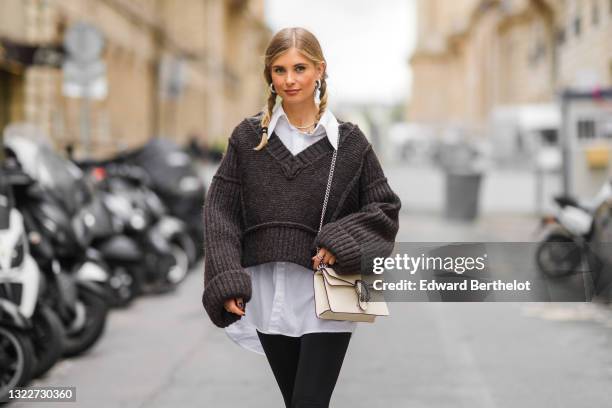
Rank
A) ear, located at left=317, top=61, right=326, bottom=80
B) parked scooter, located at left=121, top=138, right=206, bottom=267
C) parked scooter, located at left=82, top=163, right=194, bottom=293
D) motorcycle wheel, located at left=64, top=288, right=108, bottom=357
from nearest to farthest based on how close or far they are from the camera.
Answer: ear, located at left=317, top=61, right=326, bottom=80 < motorcycle wheel, located at left=64, top=288, right=108, bottom=357 < parked scooter, located at left=82, top=163, right=194, bottom=293 < parked scooter, located at left=121, top=138, right=206, bottom=267

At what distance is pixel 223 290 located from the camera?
10.1ft

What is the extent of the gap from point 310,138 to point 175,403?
9.14 ft

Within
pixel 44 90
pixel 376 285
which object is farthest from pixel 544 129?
pixel 376 285

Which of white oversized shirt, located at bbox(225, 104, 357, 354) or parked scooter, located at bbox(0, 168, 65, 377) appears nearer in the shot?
white oversized shirt, located at bbox(225, 104, 357, 354)

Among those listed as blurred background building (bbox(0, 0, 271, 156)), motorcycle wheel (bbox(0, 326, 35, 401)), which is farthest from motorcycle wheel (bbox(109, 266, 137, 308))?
motorcycle wheel (bbox(0, 326, 35, 401))

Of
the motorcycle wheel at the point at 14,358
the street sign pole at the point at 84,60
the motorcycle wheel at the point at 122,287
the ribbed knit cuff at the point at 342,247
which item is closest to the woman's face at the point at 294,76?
the ribbed knit cuff at the point at 342,247

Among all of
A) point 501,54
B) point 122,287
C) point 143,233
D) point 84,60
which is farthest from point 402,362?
point 501,54

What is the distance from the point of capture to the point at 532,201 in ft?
76.5

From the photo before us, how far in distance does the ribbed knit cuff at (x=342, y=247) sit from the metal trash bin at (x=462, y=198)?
52.4ft

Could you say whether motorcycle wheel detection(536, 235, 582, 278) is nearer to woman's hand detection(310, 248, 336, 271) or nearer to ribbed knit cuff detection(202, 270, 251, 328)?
woman's hand detection(310, 248, 336, 271)

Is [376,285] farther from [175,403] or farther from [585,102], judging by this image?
[585,102]

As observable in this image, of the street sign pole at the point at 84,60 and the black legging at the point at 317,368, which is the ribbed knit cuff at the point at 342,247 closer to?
the black legging at the point at 317,368

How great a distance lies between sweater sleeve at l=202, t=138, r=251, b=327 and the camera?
3098mm

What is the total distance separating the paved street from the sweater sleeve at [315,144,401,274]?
252 cm
